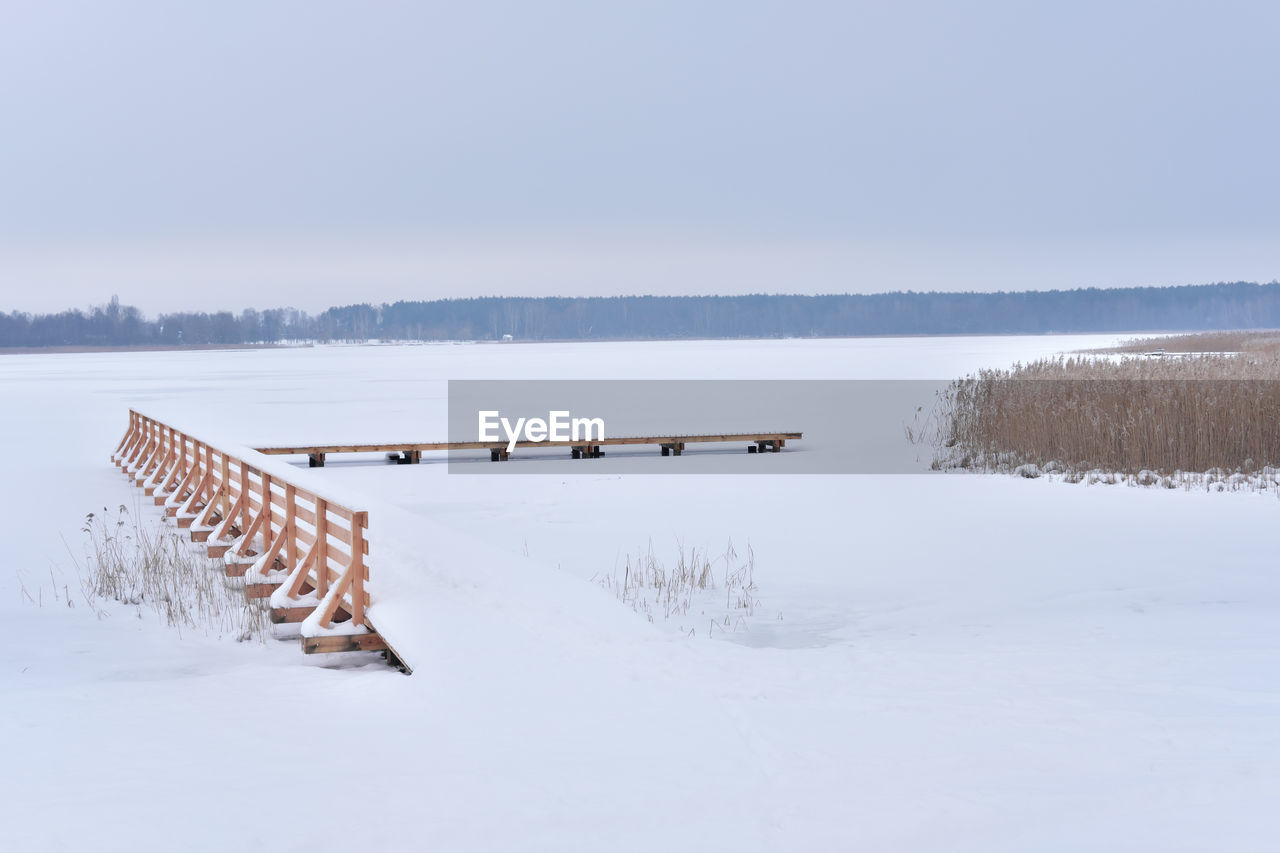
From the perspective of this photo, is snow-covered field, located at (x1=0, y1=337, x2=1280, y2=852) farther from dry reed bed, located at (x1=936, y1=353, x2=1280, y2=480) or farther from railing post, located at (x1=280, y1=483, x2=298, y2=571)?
dry reed bed, located at (x1=936, y1=353, x2=1280, y2=480)

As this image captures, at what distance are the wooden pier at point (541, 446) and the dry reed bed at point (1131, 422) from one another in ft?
11.1

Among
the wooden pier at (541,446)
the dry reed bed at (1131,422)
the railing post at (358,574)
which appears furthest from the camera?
the wooden pier at (541,446)

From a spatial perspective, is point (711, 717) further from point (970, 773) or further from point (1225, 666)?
point (1225, 666)

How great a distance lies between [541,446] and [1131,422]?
966 centimetres

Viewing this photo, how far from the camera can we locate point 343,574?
313 inches

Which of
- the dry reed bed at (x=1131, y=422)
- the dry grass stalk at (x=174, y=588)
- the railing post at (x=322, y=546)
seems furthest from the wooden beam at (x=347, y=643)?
the dry reed bed at (x=1131, y=422)

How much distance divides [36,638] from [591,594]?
3934 mm

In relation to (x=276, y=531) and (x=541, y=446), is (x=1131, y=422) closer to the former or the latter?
(x=541, y=446)

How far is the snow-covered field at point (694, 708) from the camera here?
A: 4949mm

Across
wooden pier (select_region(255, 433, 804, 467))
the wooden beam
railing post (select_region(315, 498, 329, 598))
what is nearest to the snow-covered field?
the wooden beam

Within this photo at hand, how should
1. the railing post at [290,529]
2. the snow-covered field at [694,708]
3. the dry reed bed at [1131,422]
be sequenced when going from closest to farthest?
the snow-covered field at [694,708]
the railing post at [290,529]
the dry reed bed at [1131,422]

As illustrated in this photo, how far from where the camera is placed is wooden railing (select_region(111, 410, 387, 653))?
25.9 ft

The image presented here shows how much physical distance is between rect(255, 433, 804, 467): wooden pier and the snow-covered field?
24.8 ft

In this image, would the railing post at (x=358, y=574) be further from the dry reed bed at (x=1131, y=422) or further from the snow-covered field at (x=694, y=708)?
the dry reed bed at (x=1131, y=422)
